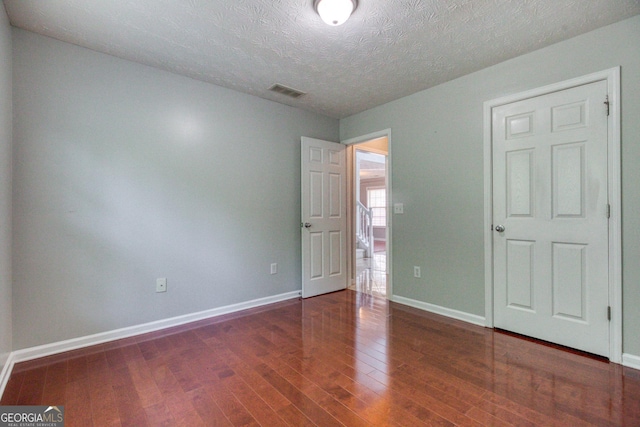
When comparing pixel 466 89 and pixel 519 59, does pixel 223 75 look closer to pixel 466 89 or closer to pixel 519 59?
pixel 466 89

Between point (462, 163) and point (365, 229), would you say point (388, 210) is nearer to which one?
point (462, 163)

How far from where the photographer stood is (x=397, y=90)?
329 centimetres

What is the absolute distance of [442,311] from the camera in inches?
123

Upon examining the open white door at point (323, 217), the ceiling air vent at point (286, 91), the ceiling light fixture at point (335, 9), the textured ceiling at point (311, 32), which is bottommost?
the open white door at point (323, 217)

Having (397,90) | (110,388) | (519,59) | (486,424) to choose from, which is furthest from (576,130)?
(110,388)

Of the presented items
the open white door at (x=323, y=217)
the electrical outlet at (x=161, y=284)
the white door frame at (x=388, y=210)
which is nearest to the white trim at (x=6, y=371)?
the electrical outlet at (x=161, y=284)

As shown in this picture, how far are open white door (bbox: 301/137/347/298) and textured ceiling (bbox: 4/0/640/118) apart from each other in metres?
1.16

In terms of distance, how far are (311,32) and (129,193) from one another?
206 cm

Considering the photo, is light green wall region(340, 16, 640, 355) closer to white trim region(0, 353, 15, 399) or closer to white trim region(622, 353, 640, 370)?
white trim region(622, 353, 640, 370)

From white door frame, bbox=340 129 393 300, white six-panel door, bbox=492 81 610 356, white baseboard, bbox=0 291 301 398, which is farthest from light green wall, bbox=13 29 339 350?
white six-panel door, bbox=492 81 610 356

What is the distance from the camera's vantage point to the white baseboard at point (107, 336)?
6.94ft

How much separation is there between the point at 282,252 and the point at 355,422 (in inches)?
93.1

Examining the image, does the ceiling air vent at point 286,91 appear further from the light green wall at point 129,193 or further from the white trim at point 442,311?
the white trim at point 442,311

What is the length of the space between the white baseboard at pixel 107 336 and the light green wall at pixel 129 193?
5 cm
